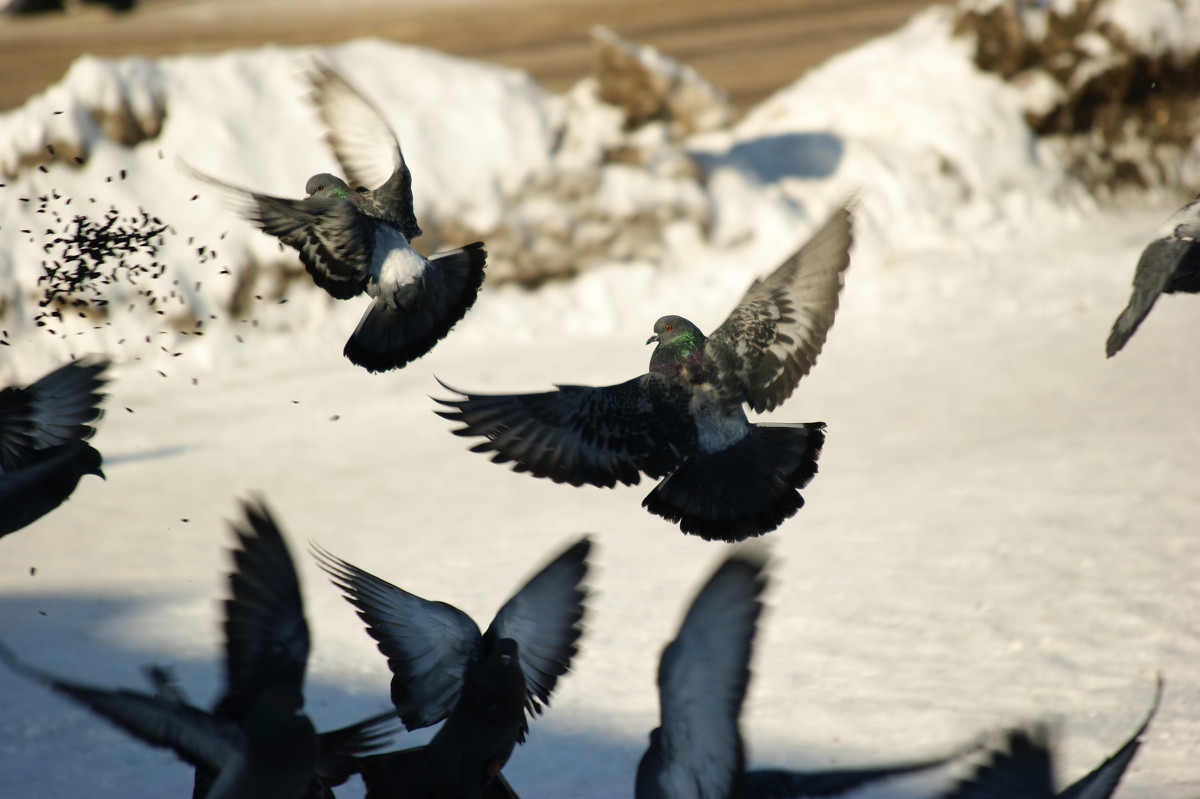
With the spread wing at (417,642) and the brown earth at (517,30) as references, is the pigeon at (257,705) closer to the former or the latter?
the spread wing at (417,642)

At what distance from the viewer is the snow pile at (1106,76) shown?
9.16 metres

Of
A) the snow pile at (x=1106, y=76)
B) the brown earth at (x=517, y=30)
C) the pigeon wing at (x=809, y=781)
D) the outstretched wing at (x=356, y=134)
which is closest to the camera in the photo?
the pigeon wing at (x=809, y=781)

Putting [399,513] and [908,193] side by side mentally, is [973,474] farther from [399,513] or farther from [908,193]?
[908,193]

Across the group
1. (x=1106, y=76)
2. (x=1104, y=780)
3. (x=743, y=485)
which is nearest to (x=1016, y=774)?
(x=1104, y=780)

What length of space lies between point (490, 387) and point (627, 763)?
3307 millimetres

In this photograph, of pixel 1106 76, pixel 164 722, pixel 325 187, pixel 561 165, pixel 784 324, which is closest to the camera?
pixel 164 722

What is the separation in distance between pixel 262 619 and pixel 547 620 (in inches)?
25.9

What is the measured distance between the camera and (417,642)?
254cm

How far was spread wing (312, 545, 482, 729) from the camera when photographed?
2.51 metres

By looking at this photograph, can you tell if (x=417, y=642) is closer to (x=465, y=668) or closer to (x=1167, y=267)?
(x=465, y=668)

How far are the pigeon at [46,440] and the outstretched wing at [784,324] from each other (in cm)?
146

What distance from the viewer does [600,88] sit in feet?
28.9

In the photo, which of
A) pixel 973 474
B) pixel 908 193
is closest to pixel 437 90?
pixel 908 193

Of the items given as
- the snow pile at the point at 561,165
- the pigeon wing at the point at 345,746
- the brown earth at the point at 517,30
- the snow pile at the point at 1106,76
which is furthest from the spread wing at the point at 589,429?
the brown earth at the point at 517,30
